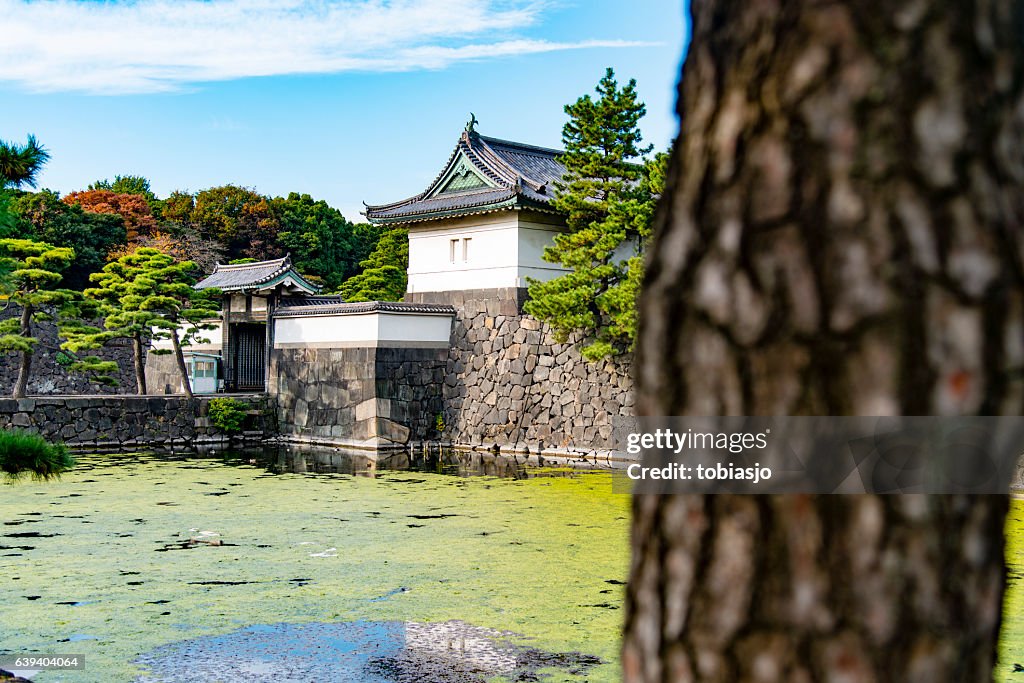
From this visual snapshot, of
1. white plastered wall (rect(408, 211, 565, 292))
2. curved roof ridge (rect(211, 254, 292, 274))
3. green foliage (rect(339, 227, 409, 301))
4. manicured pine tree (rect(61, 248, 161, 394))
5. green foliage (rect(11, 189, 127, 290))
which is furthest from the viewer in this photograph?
green foliage (rect(11, 189, 127, 290))

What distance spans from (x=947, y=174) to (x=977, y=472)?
274 mm

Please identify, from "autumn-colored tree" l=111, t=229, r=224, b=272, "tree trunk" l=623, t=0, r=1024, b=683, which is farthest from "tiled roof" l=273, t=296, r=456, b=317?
"tree trunk" l=623, t=0, r=1024, b=683

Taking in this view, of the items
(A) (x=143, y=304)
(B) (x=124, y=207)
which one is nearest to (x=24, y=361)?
(A) (x=143, y=304)

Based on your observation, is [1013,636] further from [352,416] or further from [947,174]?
[352,416]

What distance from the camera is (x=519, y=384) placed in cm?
1500

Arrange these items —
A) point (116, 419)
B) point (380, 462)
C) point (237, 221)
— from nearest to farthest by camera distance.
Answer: point (380, 462) < point (116, 419) < point (237, 221)

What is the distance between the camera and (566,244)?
13.6 m

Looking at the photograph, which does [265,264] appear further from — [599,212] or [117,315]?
[599,212]

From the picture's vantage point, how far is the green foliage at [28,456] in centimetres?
355

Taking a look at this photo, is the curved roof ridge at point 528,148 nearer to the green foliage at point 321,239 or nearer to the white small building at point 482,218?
the white small building at point 482,218

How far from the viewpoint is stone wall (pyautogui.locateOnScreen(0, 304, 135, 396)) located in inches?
819

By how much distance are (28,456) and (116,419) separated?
12091mm

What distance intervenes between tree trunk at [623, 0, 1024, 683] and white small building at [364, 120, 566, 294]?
1364 cm

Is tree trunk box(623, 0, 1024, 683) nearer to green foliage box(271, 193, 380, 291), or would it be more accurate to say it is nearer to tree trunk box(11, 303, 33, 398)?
tree trunk box(11, 303, 33, 398)
